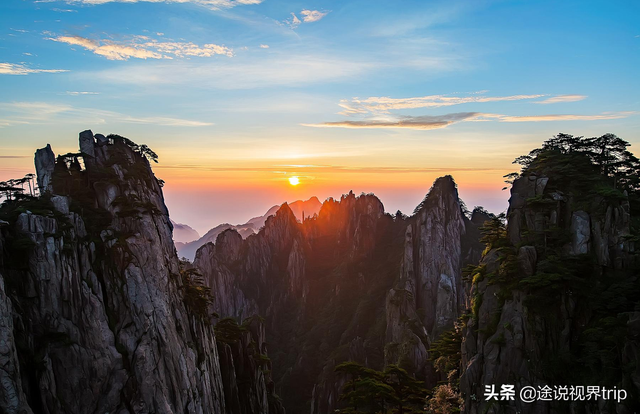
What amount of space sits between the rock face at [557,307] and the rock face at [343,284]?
87.7 ft

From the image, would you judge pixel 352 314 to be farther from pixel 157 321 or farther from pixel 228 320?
pixel 157 321

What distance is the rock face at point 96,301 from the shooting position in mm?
32250

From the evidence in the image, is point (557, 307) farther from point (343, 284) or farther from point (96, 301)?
point (343, 284)

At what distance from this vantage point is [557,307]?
34.9 meters

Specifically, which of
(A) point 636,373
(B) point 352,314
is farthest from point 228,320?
(A) point 636,373

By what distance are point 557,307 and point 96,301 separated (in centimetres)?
3289

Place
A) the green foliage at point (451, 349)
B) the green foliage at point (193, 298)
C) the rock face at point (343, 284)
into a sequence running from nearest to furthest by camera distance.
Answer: the green foliage at point (451, 349), the green foliage at point (193, 298), the rock face at point (343, 284)

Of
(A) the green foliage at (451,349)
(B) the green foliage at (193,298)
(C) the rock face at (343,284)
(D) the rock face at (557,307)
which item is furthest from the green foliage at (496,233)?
(B) the green foliage at (193,298)

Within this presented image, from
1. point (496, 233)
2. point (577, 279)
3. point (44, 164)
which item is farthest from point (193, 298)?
point (577, 279)

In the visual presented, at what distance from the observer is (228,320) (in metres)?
66.6

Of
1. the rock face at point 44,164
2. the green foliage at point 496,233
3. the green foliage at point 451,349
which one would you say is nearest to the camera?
the green foliage at point 496,233

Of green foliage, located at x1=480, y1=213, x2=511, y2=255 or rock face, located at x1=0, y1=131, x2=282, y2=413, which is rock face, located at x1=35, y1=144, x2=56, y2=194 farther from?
green foliage, located at x1=480, y1=213, x2=511, y2=255

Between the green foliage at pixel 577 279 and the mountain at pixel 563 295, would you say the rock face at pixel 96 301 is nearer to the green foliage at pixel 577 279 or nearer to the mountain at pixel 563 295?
the mountain at pixel 563 295

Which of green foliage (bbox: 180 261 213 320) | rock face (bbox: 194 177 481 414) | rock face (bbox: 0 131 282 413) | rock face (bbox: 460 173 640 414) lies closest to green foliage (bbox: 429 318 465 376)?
rock face (bbox: 460 173 640 414)
